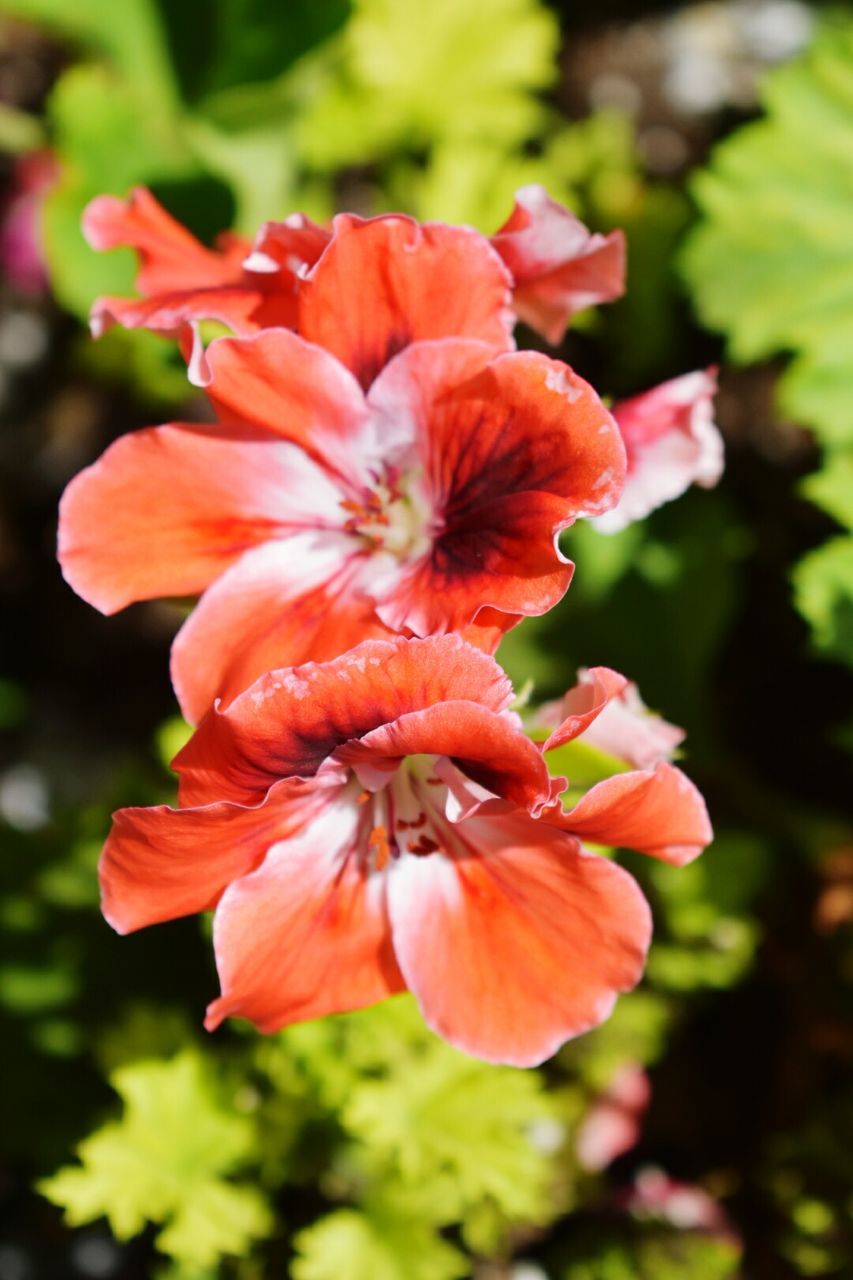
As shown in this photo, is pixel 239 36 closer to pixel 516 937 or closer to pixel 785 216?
pixel 785 216

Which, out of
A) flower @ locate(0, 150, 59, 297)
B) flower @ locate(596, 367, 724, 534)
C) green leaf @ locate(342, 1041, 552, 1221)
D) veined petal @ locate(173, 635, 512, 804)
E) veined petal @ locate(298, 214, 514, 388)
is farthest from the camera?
flower @ locate(0, 150, 59, 297)

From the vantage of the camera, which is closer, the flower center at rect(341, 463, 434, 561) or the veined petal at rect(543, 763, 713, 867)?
the veined petal at rect(543, 763, 713, 867)

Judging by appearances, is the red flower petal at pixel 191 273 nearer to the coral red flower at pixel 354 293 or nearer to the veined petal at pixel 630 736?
the coral red flower at pixel 354 293

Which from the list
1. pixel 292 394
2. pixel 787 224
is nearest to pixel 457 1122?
pixel 292 394

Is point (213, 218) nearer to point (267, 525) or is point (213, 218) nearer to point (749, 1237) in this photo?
point (267, 525)

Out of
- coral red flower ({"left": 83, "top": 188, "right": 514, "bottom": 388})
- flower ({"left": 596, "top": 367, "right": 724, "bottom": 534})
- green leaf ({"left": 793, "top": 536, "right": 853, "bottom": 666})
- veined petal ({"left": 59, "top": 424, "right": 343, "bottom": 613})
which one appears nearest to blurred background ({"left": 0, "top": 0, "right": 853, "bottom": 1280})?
green leaf ({"left": 793, "top": 536, "right": 853, "bottom": 666})

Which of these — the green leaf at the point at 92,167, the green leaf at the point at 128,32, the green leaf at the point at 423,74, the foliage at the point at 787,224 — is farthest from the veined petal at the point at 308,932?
the green leaf at the point at 423,74

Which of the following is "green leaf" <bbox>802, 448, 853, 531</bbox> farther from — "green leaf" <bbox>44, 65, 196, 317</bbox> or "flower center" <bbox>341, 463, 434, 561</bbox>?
"green leaf" <bbox>44, 65, 196, 317</bbox>

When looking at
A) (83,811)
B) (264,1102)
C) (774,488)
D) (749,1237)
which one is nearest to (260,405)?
(264,1102)
